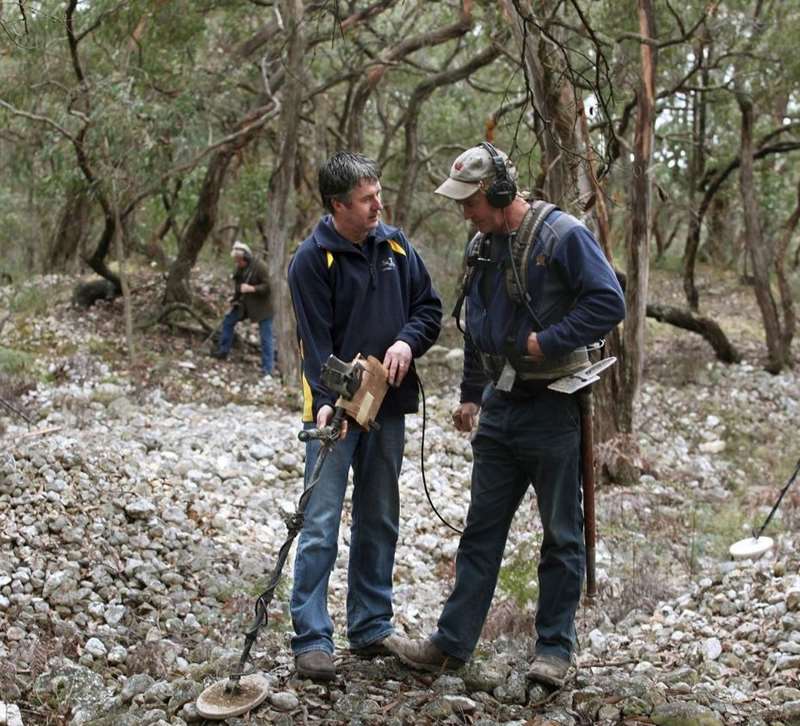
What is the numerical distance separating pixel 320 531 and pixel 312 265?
1.10m

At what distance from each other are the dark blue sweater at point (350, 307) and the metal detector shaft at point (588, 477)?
2.34ft

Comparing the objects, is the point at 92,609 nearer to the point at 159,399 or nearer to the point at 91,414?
the point at 91,414

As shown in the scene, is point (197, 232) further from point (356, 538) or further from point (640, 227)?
point (356, 538)

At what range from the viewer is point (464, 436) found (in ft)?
36.6

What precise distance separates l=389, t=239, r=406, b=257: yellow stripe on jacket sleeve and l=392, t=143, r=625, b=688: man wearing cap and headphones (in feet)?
1.15

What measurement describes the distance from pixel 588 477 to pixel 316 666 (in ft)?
4.37

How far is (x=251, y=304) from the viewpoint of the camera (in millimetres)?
14242

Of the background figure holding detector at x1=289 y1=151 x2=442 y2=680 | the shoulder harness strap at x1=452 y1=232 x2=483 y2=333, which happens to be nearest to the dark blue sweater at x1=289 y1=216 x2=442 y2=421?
the background figure holding detector at x1=289 y1=151 x2=442 y2=680

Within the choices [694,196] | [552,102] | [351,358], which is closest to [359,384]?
[351,358]

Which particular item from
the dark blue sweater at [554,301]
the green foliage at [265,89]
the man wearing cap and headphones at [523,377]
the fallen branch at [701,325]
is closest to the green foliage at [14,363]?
the green foliage at [265,89]

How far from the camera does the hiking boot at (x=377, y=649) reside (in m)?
4.39

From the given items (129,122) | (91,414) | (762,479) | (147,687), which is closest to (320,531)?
(147,687)

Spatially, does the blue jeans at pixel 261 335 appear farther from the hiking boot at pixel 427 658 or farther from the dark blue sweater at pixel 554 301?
the dark blue sweater at pixel 554 301

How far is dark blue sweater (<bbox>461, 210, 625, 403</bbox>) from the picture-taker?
379 cm
